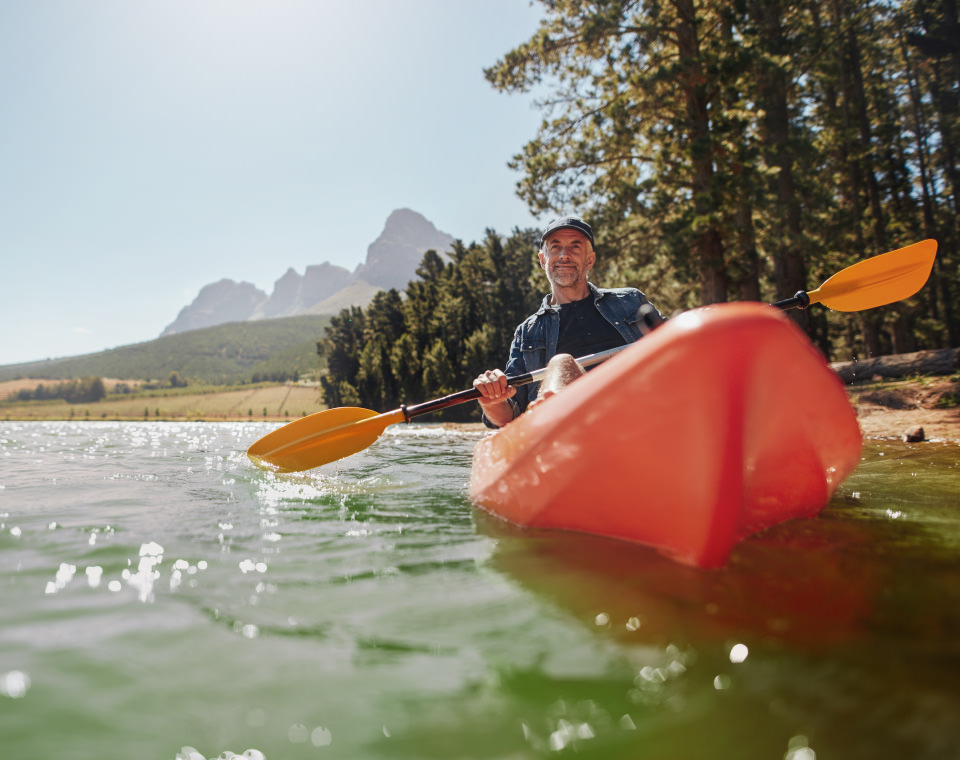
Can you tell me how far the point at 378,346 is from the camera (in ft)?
137

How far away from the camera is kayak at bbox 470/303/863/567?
1757 millimetres

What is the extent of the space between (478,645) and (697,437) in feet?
3.23

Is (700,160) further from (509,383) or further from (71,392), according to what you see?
(71,392)

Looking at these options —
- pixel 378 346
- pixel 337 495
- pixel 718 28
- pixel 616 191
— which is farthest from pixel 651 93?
pixel 378 346

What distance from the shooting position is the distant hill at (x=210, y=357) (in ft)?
383

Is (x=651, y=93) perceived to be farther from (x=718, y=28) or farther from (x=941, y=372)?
(x=941, y=372)

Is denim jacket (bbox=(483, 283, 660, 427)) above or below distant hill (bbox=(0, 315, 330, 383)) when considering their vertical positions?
below

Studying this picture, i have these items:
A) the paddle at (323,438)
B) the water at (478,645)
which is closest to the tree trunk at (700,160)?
the paddle at (323,438)

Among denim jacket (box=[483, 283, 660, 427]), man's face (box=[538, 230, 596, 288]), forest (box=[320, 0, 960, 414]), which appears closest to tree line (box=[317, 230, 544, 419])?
forest (box=[320, 0, 960, 414])

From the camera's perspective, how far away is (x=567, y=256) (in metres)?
4.49

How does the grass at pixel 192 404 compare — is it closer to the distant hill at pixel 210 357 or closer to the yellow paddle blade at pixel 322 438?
the distant hill at pixel 210 357

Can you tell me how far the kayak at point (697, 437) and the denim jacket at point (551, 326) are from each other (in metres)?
2.26

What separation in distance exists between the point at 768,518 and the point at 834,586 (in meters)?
0.61

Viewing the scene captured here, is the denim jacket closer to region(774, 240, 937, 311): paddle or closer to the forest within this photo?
region(774, 240, 937, 311): paddle
